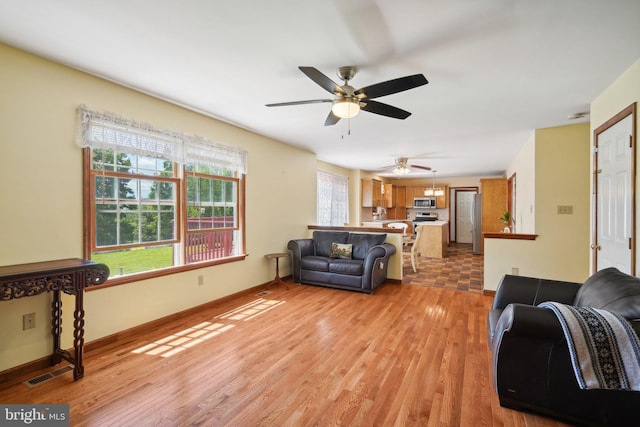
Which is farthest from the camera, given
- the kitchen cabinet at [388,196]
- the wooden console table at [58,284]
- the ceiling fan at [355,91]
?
the kitchen cabinet at [388,196]

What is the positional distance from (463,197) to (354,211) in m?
4.38

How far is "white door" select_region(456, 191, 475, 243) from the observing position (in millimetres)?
10336

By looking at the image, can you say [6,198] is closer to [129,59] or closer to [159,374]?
[129,59]

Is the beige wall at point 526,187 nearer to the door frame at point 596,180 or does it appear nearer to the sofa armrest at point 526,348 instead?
the door frame at point 596,180

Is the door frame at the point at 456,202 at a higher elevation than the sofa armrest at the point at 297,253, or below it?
higher

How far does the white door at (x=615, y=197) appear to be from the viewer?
2441 mm

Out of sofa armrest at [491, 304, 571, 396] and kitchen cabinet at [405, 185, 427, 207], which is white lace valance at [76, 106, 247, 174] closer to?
sofa armrest at [491, 304, 571, 396]

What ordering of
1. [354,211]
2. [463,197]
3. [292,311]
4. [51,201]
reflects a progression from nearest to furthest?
[51,201] → [292,311] → [354,211] → [463,197]

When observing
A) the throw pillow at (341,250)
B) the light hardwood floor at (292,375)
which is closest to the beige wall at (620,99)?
the light hardwood floor at (292,375)

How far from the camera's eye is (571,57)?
2.29 m

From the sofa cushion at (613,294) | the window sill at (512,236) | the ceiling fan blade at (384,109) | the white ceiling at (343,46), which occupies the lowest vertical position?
the sofa cushion at (613,294)

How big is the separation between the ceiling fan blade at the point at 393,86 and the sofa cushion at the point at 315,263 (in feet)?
9.77

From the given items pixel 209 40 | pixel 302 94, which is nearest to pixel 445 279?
pixel 302 94

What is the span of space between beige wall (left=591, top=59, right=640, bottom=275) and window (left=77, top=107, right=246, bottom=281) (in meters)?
4.14
